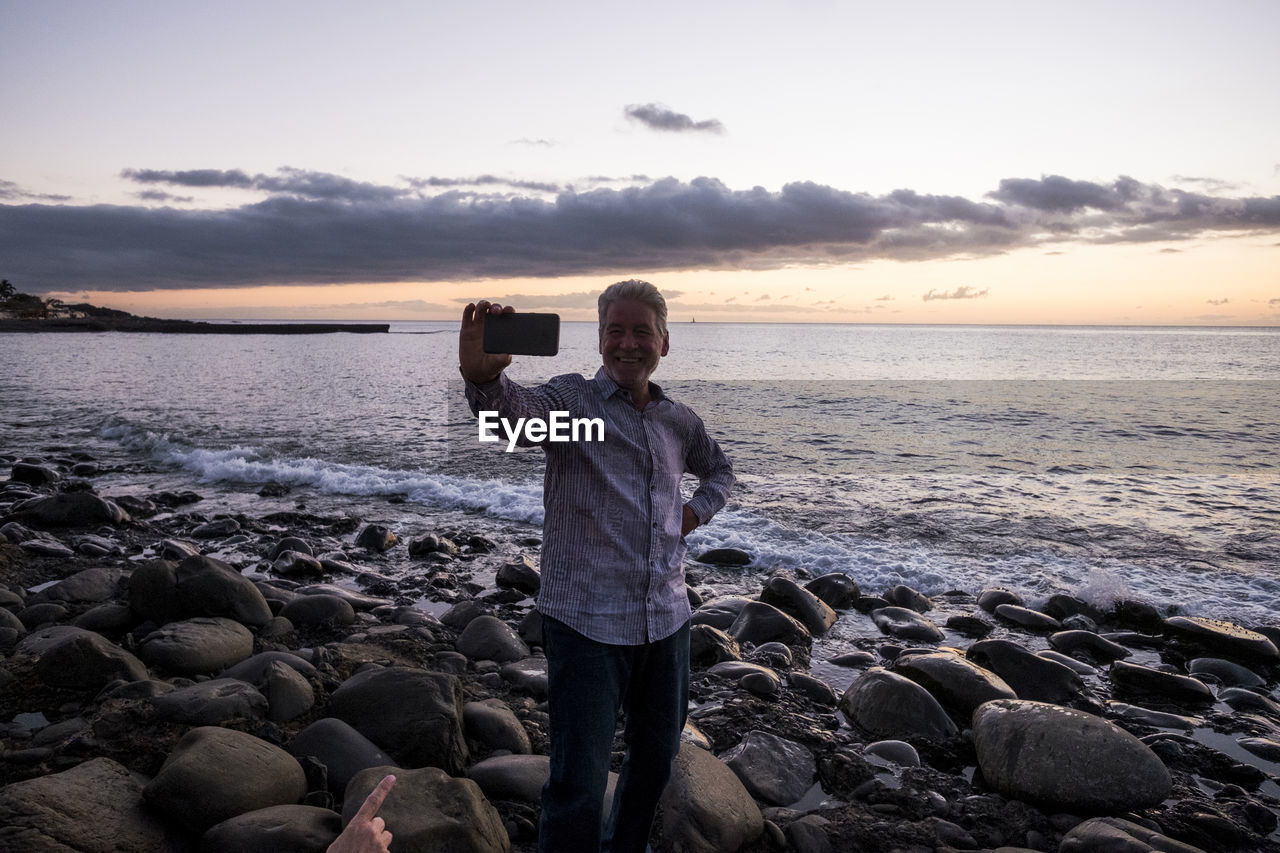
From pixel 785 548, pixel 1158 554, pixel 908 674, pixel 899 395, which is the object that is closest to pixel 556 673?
pixel 908 674

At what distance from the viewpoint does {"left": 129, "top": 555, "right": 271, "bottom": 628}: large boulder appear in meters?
6.55

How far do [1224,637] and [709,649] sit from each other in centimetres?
542

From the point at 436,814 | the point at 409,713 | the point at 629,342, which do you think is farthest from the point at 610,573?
the point at 409,713

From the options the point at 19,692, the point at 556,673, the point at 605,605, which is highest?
the point at 605,605

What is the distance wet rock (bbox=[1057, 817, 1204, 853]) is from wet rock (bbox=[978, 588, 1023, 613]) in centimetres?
462

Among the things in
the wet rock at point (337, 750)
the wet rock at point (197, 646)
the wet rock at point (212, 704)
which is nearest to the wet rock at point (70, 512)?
the wet rock at point (197, 646)

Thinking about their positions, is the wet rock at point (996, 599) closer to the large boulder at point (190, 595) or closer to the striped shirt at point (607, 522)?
the striped shirt at point (607, 522)

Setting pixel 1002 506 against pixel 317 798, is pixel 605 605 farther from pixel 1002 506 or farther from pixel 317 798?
pixel 1002 506

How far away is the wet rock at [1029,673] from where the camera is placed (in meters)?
6.23

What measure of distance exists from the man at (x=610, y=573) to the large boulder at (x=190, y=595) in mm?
5148

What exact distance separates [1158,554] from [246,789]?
12526 mm

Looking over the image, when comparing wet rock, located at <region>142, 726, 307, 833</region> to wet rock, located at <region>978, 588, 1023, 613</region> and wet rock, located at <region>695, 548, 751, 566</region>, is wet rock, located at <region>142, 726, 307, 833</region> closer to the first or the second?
wet rock, located at <region>695, 548, 751, 566</region>

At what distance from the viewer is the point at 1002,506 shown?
14.2 meters

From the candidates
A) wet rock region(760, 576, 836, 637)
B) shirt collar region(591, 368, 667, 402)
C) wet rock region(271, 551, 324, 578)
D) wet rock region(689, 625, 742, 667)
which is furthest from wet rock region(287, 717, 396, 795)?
wet rock region(271, 551, 324, 578)
